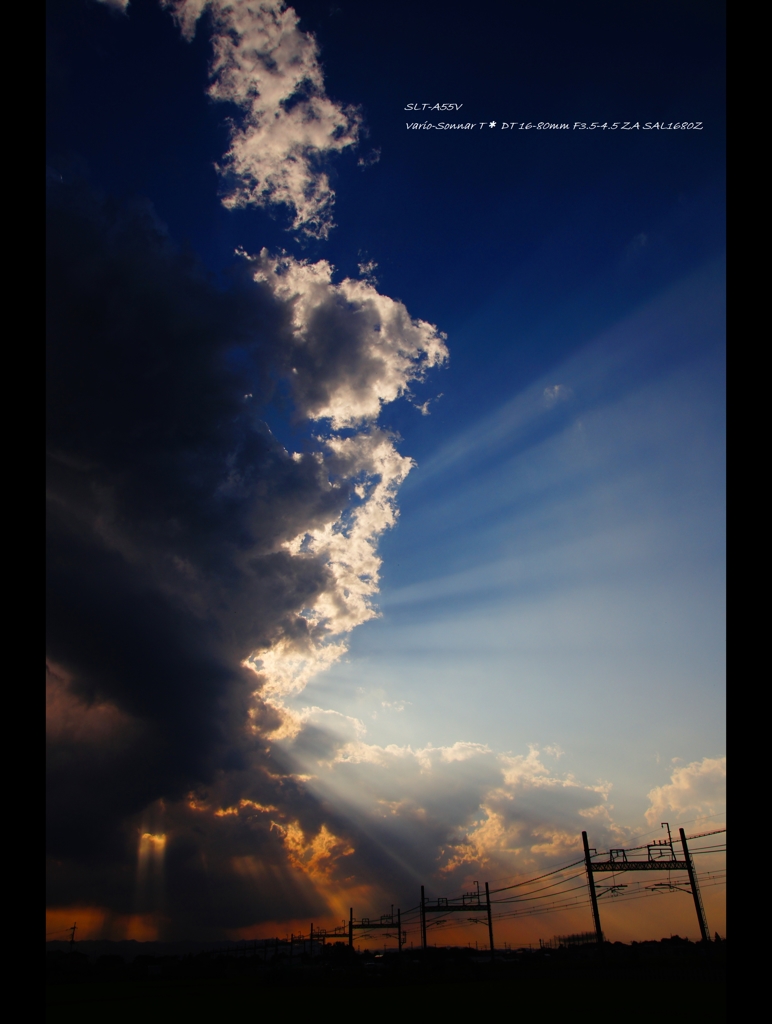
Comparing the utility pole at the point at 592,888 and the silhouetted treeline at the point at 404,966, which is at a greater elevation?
the utility pole at the point at 592,888

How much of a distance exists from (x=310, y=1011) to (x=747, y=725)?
4978cm

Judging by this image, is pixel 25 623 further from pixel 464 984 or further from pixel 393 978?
pixel 393 978

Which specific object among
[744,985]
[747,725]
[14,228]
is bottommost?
[744,985]

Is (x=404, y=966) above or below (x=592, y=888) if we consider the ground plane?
below

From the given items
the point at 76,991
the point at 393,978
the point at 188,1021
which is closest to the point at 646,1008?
the point at 188,1021

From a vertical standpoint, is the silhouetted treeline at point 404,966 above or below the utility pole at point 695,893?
below

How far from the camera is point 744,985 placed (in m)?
1.75

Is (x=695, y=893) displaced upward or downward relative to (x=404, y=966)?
upward

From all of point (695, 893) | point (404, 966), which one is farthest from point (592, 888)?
point (404, 966)

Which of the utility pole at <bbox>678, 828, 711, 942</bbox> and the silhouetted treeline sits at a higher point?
the utility pole at <bbox>678, 828, 711, 942</bbox>

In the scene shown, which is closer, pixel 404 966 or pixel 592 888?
pixel 592 888

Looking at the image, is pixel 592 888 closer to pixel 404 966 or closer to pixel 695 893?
pixel 695 893

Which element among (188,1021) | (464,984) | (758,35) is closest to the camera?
(758,35)

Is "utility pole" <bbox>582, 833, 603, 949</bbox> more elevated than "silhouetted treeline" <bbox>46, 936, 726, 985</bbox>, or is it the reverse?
"utility pole" <bbox>582, 833, 603, 949</bbox>
